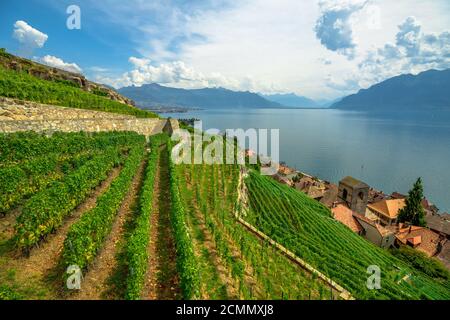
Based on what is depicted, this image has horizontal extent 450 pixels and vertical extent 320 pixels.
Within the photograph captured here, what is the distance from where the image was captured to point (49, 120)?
75.6 feet

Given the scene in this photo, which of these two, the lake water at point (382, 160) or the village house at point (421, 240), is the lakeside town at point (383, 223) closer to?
the village house at point (421, 240)

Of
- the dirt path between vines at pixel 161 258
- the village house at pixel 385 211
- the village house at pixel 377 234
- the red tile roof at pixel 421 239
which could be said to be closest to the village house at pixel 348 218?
the village house at pixel 377 234

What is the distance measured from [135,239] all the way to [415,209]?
65.0 m

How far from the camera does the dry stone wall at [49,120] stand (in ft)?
68.5

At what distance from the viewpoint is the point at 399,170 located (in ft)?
361

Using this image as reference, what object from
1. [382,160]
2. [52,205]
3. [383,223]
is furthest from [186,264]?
[382,160]

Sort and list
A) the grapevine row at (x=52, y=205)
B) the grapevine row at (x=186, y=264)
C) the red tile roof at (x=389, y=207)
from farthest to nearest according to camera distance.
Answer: the red tile roof at (x=389, y=207)
the grapevine row at (x=52, y=205)
the grapevine row at (x=186, y=264)

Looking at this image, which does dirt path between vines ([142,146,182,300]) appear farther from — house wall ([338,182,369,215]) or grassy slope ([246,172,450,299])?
house wall ([338,182,369,215])

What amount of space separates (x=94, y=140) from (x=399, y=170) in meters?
122

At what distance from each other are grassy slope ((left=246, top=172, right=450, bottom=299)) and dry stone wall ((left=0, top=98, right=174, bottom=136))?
19046 millimetres

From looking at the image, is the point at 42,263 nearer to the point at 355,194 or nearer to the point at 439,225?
the point at 355,194

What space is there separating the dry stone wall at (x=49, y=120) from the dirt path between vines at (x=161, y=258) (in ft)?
39.6
